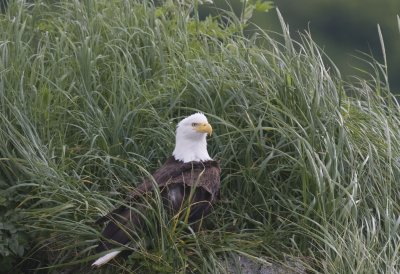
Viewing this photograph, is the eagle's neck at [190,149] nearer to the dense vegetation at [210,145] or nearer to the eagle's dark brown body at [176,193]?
the eagle's dark brown body at [176,193]

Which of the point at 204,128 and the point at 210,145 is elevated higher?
the point at 204,128

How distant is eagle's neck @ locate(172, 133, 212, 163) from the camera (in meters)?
5.52

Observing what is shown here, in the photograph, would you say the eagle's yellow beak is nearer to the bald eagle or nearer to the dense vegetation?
the bald eagle

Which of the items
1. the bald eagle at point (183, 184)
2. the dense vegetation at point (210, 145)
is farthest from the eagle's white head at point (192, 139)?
the dense vegetation at point (210, 145)

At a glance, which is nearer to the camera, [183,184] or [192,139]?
[183,184]

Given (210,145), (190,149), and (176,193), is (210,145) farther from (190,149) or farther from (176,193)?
(176,193)

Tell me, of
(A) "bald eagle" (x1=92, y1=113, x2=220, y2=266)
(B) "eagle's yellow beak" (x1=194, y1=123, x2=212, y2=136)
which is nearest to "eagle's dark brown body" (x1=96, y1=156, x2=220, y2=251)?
(A) "bald eagle" (x1=92, y1=113, x2=220, y2=266)

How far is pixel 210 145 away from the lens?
235 inches

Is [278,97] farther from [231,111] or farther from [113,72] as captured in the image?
[113,72]

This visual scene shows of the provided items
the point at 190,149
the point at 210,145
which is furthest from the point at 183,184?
the point at 210,145

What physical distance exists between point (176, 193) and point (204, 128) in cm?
37

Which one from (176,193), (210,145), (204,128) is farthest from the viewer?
(210,145)

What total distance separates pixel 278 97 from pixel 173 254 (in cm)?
110

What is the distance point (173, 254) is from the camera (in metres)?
5.16
